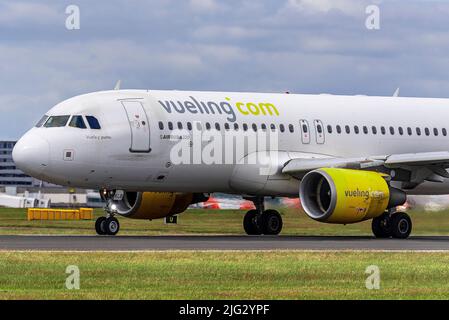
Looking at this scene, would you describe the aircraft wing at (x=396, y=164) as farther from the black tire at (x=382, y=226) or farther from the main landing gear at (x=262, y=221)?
the main landing gear at (x=262, y=221)

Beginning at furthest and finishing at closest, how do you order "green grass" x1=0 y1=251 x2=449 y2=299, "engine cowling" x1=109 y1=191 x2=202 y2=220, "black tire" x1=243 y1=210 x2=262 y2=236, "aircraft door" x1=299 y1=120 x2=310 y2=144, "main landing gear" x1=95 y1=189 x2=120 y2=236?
"black tire" x1=243 y1=210 x2=262 y2=236 → "engine cowling" x1=109 y1=191 x2=202 y2=220 → "aircraft door" x1=299 y1=120 x2=310 y2=144 → "main landing gear" x1=95 y1=189 x2=120 y2=236 → "green grass" x1=0 y1=251 x2=449 y2=299

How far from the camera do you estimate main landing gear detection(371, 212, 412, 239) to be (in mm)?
40750

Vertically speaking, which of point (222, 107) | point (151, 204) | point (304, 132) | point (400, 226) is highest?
point (222, 107)

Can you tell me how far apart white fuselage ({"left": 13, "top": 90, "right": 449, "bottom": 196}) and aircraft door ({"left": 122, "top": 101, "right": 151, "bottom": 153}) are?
1.2 inches

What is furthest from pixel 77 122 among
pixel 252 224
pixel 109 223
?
pixel 252 224

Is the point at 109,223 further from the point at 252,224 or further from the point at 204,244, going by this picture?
the point at 252,224

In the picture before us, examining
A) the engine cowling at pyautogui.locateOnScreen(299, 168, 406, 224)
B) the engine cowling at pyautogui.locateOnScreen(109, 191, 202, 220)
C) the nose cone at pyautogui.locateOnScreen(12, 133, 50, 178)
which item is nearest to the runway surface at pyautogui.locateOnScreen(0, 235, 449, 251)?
the engine cowling at pyautogui.locateOnScreen(299, 168, 406, 224)

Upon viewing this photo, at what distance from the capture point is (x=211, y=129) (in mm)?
40094

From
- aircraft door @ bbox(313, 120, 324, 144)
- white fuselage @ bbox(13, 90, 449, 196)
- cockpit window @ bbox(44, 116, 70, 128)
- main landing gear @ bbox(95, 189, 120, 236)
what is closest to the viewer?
white fuselage @ bbox(13, 90, 449, 196)

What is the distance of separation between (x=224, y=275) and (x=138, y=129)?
14537 mm

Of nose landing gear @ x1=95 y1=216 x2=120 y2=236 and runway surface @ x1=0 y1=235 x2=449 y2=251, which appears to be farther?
nose landing gear @ x1=95 y1=216 x2=120 y2=236

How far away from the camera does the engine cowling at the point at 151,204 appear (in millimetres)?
43266

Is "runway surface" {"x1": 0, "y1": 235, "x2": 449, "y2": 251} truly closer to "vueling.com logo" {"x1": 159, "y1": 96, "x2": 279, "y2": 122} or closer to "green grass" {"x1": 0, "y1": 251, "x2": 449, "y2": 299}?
"green grass" {"x1": 0, "y1": 251, "x2": 449, "y2": 299}
